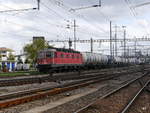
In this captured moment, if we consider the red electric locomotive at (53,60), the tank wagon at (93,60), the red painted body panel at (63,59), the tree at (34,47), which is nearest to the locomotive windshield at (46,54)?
the red electric locomotive at (53,60)

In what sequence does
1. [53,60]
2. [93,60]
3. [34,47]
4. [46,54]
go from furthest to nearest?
[34,47] < [93,60] < [46,54] < [53,60]

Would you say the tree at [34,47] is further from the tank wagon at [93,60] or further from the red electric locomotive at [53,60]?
the red electric locomotive at [53,60]

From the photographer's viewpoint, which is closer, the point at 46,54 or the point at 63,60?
the point at 46,54

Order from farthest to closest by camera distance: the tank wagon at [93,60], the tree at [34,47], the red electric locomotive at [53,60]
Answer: the tree at [34,47], the tank wagon at [93,60], the red electric locomotive at [53,60]

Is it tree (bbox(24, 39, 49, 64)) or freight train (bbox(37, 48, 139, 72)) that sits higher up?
tree (bbox(24, 39, 49, 64))

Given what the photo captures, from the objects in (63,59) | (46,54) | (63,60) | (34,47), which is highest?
(34,47)

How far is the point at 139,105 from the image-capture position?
38.1 ft

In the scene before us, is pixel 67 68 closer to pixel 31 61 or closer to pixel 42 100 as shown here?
pixel 42 100

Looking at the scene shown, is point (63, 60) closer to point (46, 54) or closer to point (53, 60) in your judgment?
point (53, 60)

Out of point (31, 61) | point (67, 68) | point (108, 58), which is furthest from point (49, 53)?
point (31, 61)

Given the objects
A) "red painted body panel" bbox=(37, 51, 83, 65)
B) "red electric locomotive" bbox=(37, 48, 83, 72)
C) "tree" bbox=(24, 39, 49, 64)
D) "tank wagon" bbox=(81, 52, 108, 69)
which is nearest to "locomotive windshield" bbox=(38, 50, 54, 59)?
"red electric locomotive" bbox=(37, 48, 83, 72)

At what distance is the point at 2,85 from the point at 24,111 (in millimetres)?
8679

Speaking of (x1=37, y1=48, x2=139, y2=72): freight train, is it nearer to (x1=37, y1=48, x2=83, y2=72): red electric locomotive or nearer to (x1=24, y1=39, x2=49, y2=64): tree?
(x1=37, y1=48, x2=83, y2=72): red electric locomotive

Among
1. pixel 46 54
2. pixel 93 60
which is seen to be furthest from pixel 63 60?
pixel 93 60
